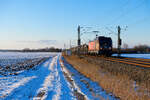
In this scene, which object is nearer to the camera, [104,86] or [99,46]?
[104,86]

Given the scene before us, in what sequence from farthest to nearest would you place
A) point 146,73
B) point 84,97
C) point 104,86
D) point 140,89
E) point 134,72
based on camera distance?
point 134,72
point 146,73
point 104,86
point 140,89
point 84,97

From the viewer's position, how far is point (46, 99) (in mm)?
6488

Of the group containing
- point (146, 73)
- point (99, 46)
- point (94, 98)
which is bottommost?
point (94, 98)

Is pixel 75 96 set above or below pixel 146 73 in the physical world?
below

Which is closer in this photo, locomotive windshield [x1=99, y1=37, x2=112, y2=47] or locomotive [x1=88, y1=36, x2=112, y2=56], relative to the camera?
locomotive [x1=88, y1=36, x2=112, y2=56]

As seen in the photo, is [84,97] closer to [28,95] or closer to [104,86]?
[104,86]

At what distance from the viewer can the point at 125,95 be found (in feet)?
21.6

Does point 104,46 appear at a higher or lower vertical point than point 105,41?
lower

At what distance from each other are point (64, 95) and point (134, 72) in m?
6.24

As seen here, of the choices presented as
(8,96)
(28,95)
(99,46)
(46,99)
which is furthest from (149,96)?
(99,46)

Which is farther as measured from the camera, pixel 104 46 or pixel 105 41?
pixel 105 41

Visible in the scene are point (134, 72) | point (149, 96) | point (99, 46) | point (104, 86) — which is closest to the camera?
point (149, 96)

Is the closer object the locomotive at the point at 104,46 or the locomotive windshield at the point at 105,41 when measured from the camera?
the locomotive at the point at 104,46

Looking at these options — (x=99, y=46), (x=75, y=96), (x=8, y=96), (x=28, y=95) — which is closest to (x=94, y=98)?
(x=75, y=96)
